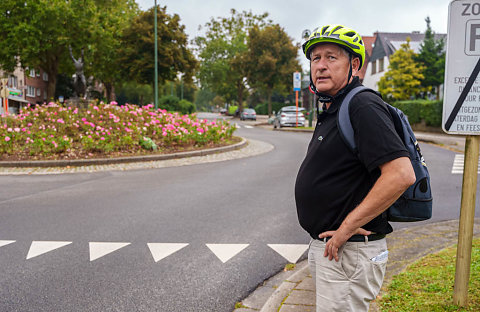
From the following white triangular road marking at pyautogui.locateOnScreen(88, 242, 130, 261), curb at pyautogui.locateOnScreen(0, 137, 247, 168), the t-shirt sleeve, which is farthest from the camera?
curb at pyautogui.locateOnScreen(0, 137, 247, 168)

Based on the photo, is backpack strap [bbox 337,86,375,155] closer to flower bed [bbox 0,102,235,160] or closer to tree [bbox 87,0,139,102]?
flower bed [bbox 0,102,235,160]

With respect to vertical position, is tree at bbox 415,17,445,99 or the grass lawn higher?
tree at bbox 415,17,445,99

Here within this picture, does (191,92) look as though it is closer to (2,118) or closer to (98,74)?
(98,74)

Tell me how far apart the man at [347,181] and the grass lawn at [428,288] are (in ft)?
4.58

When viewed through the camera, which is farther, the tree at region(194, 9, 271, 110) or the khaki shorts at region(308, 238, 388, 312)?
the tree at region(194, 9, 271, 110)

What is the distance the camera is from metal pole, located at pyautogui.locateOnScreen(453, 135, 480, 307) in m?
3.15

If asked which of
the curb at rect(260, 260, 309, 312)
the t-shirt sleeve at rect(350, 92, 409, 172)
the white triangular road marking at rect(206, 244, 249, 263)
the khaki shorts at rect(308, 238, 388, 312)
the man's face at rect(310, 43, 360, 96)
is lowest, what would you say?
the white triangular road marking at rect(206, 244, 249, 263)

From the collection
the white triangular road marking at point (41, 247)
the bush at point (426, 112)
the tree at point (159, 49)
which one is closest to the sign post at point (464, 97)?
the white triangular road marking at point (41, 247)

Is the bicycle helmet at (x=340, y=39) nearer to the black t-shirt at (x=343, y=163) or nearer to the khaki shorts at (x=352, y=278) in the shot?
the black t-shirt at (x=343, y=163)

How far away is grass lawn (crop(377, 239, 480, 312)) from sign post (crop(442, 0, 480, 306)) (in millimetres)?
154

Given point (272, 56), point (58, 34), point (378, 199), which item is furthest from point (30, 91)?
point (378, 199)

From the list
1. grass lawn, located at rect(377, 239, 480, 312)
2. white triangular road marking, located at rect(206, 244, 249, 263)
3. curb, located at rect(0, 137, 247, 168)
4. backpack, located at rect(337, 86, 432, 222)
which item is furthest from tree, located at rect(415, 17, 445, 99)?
backpack, located at rect(337, 86, 432, 222)

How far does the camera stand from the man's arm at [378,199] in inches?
73.1

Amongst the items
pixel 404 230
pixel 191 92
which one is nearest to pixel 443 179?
pixel 404 230
